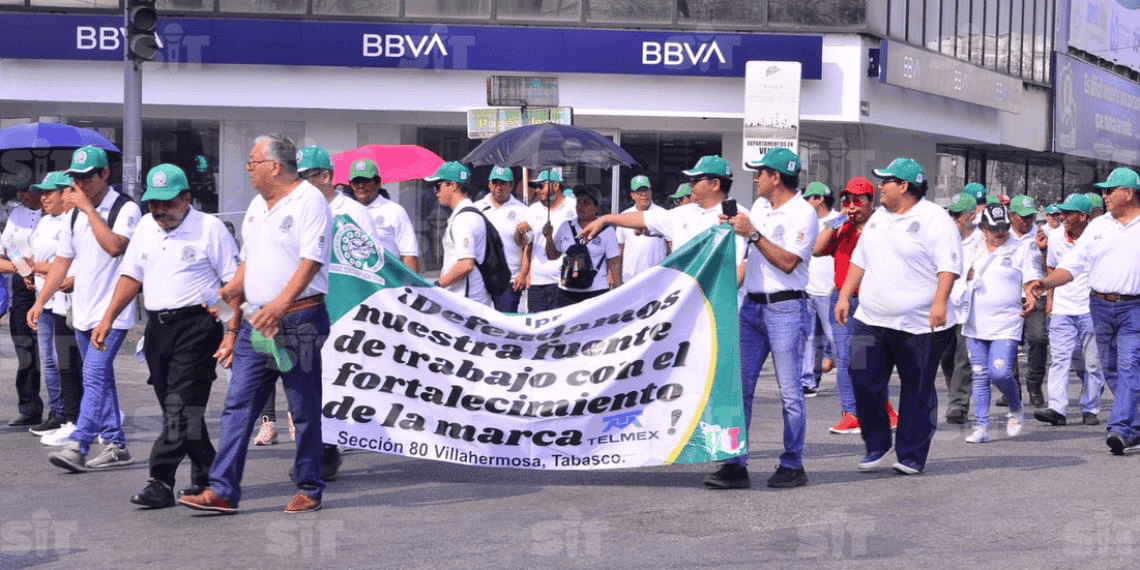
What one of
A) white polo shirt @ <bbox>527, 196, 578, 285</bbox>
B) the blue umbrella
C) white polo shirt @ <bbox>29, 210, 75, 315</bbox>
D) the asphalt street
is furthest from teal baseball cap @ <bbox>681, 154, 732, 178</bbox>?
the blue umbrella

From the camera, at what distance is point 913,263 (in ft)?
31.1

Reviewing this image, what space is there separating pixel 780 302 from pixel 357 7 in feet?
58.3

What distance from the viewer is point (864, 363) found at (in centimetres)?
961

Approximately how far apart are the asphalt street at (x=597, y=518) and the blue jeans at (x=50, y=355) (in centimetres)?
79

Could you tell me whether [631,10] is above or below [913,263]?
above

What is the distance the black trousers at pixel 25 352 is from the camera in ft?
38.0

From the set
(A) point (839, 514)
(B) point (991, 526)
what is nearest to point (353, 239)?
(A) point (839, 514)

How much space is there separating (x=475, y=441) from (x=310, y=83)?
17.6m

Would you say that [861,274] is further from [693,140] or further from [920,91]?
[920,91]

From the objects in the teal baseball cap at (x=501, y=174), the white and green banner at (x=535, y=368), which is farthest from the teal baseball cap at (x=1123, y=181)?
the teal baseball cap at (x=501, y=174)

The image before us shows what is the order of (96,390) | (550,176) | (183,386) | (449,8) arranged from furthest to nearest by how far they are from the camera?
(449,8), (550,176), (96,390), (183,386)

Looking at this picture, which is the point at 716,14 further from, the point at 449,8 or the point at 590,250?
the point at 590,250

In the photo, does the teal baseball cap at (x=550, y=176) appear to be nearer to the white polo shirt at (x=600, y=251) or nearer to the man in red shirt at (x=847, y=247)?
the white polo shirt at (x=600, y=251)

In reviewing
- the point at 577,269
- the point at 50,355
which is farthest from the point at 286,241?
the point at 577,269
